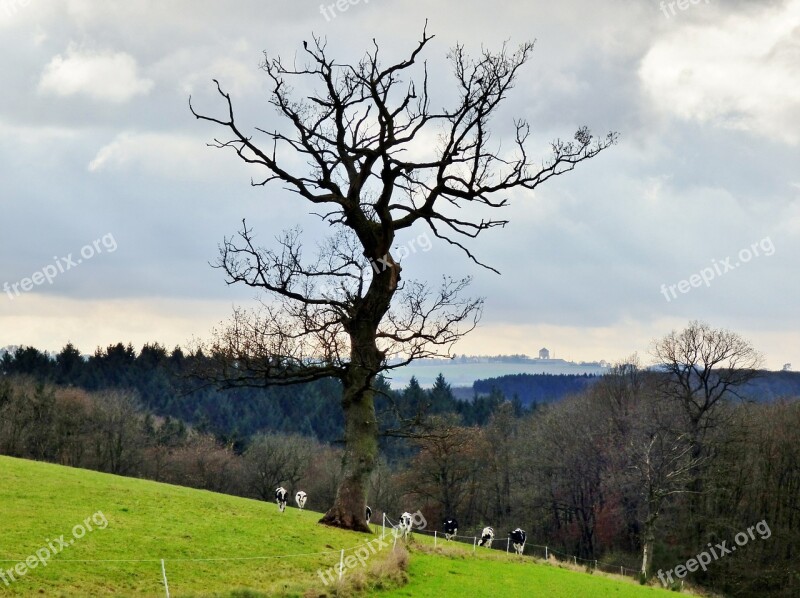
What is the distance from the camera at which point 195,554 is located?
22.7 m

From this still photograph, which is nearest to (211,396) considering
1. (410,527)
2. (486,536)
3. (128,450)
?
(128,450)

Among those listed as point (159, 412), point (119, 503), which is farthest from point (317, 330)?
point (159, 412)

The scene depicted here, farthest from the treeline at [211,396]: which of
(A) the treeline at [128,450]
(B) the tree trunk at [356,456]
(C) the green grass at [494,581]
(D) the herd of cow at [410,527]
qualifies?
(B) the tree trunk at [356,456]

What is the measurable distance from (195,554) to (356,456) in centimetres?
804

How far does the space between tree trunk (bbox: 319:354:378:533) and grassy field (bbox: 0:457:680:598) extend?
1.09 m

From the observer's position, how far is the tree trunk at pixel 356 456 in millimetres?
29625

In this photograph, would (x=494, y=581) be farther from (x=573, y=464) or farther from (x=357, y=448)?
(x=573, y=464)

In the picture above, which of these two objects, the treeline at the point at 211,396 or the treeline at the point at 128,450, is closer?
the treeline at the point at 128,450

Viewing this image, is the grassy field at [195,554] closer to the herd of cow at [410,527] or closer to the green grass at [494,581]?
the green grass at [494,581]

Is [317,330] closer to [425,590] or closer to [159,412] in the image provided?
[425,590]

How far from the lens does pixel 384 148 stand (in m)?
29.0

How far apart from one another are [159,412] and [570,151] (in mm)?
125333

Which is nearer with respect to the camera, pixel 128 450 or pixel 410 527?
pixel 410 527

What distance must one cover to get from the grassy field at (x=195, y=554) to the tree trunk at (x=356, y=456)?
109 cm
